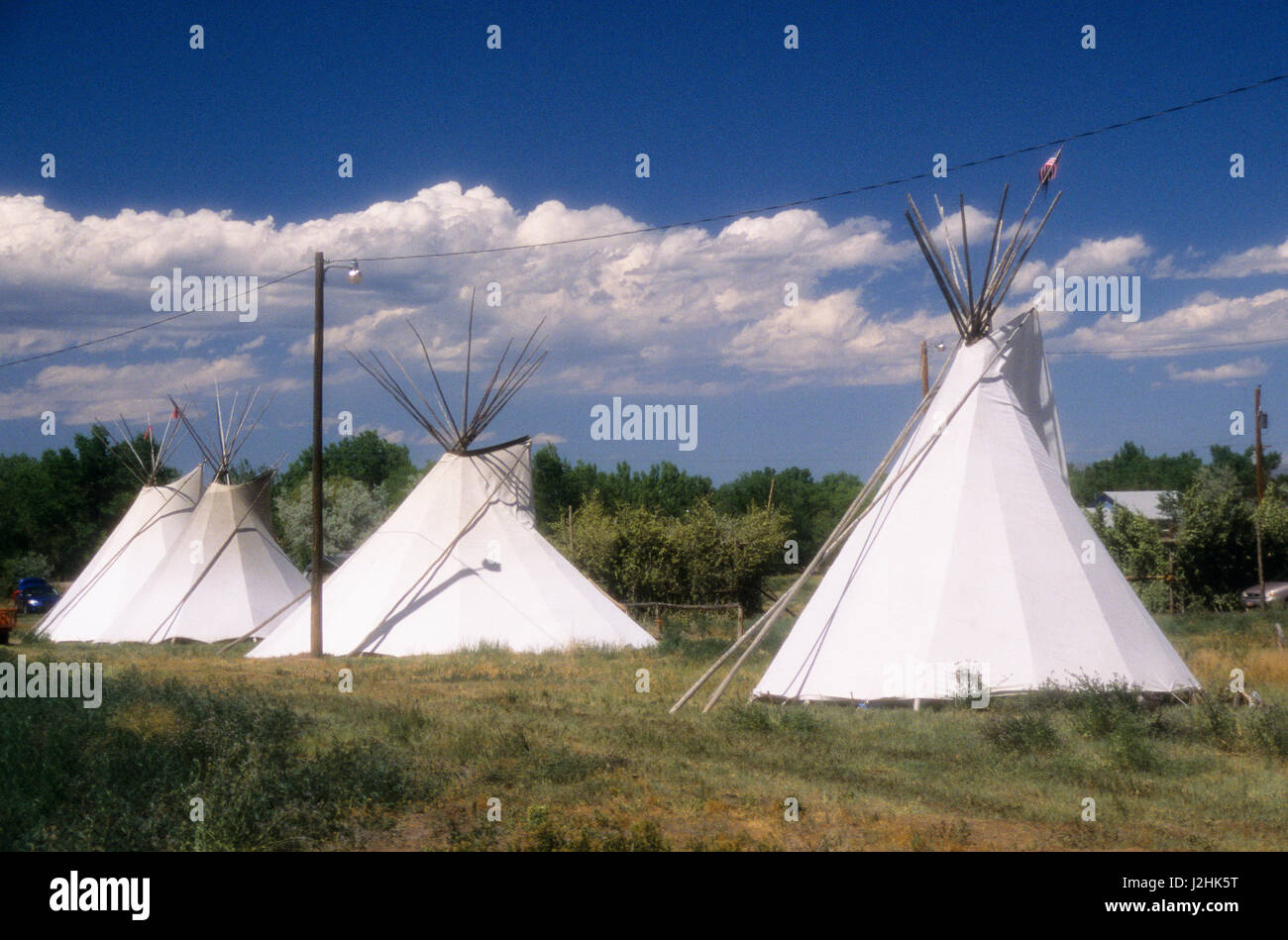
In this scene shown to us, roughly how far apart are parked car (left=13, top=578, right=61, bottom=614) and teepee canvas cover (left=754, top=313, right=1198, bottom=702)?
28.3 m

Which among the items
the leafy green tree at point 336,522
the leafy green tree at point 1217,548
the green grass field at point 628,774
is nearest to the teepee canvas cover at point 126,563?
the green grass field at point 628,774

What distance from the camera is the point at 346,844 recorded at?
5.22 m

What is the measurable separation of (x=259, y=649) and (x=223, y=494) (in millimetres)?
5718

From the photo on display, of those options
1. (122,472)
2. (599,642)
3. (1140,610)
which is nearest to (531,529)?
(599,642)

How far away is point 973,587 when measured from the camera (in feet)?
32.4

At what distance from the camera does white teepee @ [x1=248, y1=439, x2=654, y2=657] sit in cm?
1533

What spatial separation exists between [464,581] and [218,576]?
6681 millimetres

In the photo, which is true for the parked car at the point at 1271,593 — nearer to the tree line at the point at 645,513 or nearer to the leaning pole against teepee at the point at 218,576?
the tree line at the point at 645,513

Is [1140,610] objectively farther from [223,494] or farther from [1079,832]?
[223,494]

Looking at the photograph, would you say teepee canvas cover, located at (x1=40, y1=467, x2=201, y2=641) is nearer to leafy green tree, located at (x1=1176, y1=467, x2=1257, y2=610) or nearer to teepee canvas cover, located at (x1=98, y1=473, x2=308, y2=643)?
teepee canvas cover, located at (x1=98, y1=473, x2=308, y2=643)

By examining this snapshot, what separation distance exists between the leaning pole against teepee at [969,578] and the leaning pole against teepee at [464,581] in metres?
5.80

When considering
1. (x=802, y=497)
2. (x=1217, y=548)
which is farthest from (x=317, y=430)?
(x=802, y=497)

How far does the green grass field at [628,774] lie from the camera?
210 inches

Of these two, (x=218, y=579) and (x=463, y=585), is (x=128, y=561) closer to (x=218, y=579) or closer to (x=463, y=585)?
(x=218, y=579)
